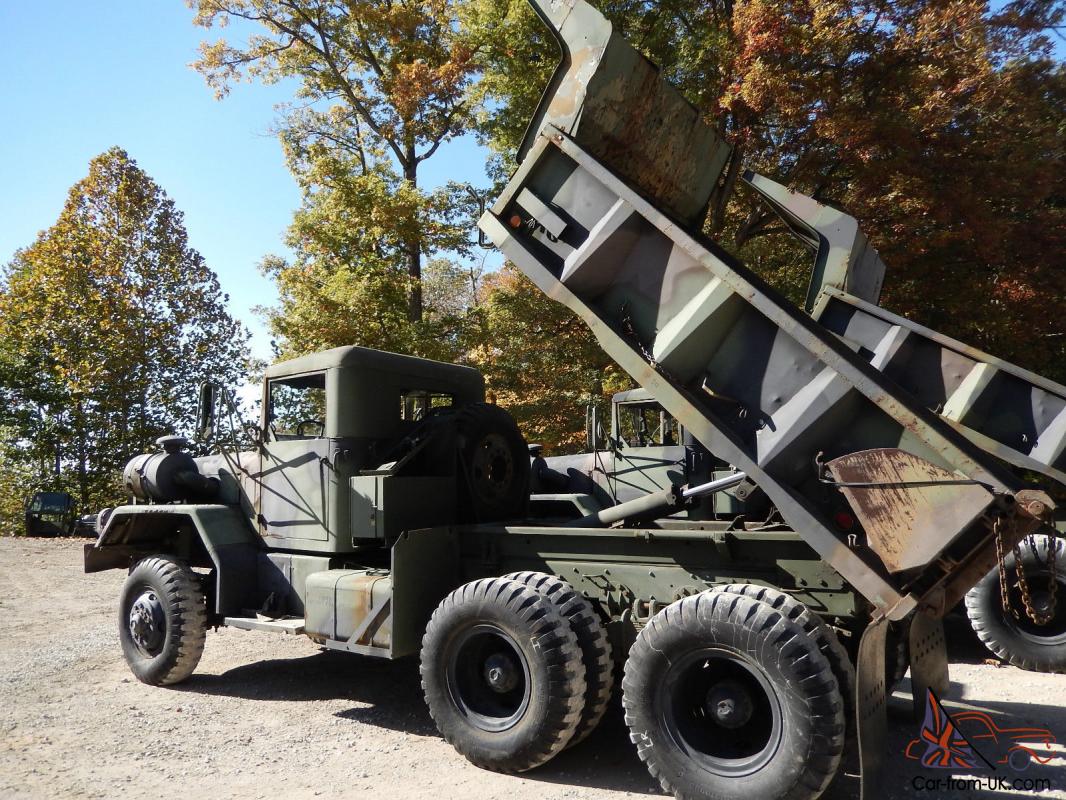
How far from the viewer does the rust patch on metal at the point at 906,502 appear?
12.0 ft

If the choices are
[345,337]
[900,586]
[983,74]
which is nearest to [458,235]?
[345,337]

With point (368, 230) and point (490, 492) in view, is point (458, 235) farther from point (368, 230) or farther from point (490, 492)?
point (490, 492)

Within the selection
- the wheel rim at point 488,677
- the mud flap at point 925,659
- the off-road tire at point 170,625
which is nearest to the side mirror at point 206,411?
the off-road tire at point 170,625

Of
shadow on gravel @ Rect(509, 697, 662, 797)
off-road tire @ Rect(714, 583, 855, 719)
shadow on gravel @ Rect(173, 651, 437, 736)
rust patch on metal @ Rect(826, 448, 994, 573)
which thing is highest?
rust patch on metal @ Rect(826, 448, 994, 573)

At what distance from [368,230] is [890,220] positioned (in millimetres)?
9930

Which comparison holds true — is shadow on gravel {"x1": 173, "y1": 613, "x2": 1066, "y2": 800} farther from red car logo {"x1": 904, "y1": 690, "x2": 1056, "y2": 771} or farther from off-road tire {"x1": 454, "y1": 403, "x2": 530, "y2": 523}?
off-road tire {"x1": 454, "y1": 403, "x2": 530, "y2": 523}

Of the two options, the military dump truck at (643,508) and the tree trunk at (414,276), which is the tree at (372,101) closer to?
the tree trunk at (414,276)

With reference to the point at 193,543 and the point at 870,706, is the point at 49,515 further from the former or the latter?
the point at 870,706

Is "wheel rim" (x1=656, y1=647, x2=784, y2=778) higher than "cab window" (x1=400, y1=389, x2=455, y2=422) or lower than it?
lower

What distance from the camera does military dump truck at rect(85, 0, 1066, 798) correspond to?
3.90m

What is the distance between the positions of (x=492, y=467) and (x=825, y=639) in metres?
3.37

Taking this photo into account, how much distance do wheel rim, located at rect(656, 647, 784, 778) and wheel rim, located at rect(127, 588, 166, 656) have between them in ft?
15.1

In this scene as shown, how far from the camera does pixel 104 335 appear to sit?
23391 mm

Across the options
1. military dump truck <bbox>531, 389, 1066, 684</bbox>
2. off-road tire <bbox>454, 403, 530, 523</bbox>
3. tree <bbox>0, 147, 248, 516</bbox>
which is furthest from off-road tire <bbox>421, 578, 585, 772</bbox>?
tree <bbox>0, 147, 248, 516</bbox>
